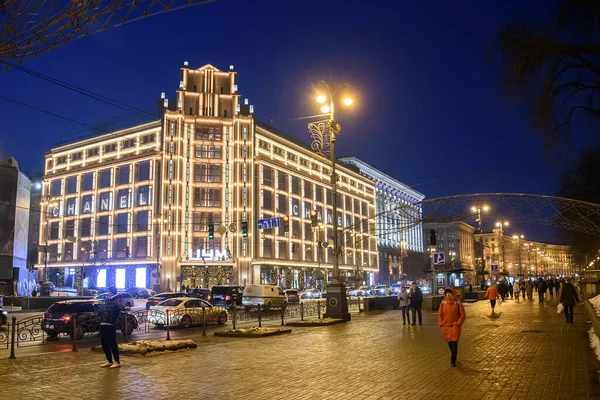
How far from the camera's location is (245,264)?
73.2 metres

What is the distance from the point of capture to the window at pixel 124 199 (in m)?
78.1

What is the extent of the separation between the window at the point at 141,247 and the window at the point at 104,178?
39.2 feet

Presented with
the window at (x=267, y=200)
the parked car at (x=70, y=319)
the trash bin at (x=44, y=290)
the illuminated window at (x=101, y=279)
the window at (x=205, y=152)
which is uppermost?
the window at (x=205, y=152)

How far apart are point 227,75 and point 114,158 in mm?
20776

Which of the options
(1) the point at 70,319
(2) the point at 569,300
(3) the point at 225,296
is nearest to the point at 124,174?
(3) the point at 225,296

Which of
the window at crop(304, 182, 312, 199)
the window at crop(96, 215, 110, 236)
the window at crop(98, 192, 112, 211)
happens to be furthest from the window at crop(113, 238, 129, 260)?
the window at crop(304, 182, 312, 199)

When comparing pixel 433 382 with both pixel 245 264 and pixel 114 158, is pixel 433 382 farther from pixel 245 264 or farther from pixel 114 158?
pixel 114 158

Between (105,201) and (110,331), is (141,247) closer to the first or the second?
(105,201)

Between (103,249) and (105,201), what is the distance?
724cm

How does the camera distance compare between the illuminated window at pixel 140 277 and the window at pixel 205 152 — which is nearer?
the illuminated window at pixel 140 277

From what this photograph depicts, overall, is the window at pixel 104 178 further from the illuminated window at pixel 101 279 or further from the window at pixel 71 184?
the illuminated window at pixel 101 279

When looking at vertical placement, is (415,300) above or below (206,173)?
below

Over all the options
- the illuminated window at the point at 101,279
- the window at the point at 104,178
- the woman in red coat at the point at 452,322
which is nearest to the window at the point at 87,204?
the window at the point at 104,178

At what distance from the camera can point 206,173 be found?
74312 millimetres
